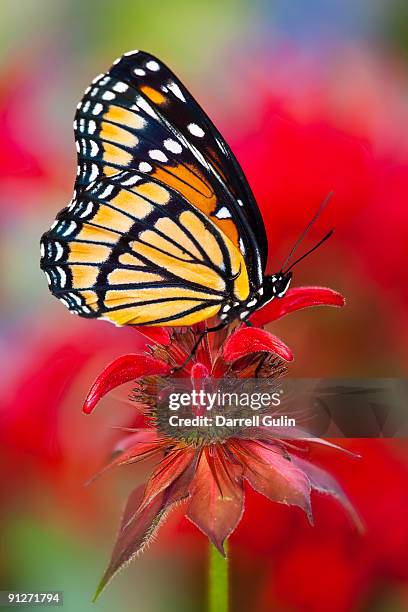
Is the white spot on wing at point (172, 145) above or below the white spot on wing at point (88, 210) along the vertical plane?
above

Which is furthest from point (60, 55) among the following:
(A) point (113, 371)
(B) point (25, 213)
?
(A) point (113, 371)

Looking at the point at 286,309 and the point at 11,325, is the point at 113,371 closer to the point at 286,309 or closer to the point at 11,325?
the point at 286,309

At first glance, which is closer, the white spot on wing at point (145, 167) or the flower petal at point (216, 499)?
the flower petal at point (216, 499)

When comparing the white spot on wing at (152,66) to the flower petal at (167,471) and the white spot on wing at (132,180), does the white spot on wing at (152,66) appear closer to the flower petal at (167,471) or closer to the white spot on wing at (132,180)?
the white spot on wing at (132,180)

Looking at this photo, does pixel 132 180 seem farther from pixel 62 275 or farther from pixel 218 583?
pixel 218 583

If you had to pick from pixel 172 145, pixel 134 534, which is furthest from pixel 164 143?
pixel 134 534

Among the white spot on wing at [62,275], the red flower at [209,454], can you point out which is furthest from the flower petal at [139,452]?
the white spot on wing at [62,275]

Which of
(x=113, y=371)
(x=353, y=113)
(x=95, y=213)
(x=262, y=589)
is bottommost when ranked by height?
(x=262, y=589)

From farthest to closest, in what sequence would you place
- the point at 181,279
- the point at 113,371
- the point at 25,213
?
the point at 25,213 < the point at 181,279 < the point at 113,371
